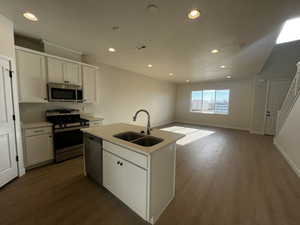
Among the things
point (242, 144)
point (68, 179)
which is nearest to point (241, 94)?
point (242, 144)

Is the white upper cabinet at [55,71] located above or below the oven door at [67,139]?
Answer: above

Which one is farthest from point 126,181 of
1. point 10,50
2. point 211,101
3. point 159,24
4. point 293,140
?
point 211,101

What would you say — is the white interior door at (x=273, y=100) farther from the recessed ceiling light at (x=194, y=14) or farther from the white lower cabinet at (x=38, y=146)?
the white lower cabinet at (x=38, y=146)

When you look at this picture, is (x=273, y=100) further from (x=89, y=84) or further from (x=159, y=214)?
(x=89, y=84)

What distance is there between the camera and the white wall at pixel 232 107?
6539 mm

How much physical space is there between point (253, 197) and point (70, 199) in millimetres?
2796

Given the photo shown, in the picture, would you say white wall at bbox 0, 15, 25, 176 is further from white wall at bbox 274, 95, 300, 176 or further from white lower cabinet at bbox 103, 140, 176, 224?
white wall at bbox 274, 95, 300, 176

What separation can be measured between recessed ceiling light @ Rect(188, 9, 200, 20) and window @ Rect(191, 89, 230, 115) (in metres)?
6.36

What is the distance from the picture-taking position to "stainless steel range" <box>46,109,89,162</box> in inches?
110

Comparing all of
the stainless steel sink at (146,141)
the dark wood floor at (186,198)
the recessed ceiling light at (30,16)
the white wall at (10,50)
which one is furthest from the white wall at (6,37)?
the stainless steel sink at (146,141)

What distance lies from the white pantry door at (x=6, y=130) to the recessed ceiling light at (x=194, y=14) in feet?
9.91

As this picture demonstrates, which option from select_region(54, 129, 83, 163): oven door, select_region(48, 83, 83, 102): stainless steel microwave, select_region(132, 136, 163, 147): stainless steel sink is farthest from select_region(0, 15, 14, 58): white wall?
select_region(132, 136, 163, 147): stainless steel sink

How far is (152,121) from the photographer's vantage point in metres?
6.95

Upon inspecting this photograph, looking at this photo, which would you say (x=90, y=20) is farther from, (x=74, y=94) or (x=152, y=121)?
(x=152, y=121)
